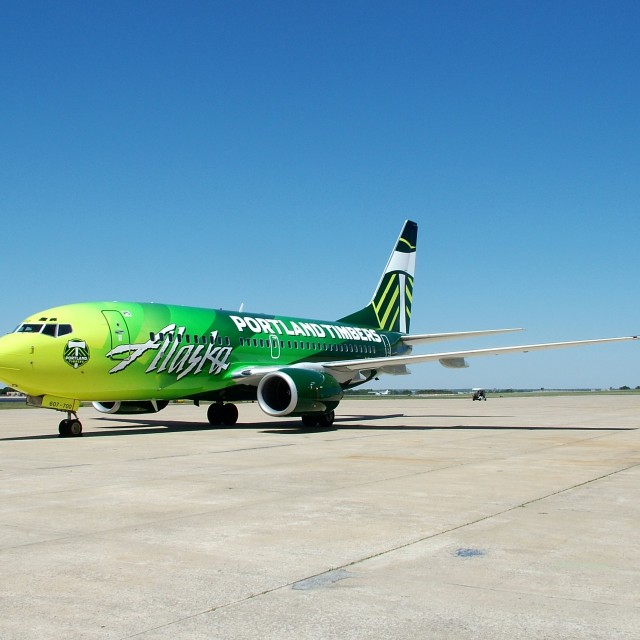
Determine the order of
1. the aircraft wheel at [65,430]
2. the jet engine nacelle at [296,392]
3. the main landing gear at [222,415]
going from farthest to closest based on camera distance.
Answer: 1. the main landing gear at [222,415]
2. the jet engine nacelle at [296,392]
3. the aircraft wheel at [65,430]

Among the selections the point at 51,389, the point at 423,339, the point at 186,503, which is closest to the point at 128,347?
the point at 51,389

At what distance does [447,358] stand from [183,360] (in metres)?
8.11

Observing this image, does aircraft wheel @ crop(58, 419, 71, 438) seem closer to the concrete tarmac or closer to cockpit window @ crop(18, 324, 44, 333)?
cockpit window @ crop(18, 324, 44, 333)

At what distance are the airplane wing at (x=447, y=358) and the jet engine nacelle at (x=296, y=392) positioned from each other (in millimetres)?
1509

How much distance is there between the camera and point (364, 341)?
2962 centimetres

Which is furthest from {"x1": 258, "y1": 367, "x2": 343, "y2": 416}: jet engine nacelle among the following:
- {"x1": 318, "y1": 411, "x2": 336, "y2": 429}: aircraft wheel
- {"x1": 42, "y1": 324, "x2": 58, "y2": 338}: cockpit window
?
{"x1": 42, "y1": 324, "x2": 58, "y2": 338}: cockpit window

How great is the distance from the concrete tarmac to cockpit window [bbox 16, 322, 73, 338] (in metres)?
5.68

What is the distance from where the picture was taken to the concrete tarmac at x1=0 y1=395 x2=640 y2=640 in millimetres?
4219

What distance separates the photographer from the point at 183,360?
67.8 feet

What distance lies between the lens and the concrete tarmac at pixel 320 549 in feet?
13.8

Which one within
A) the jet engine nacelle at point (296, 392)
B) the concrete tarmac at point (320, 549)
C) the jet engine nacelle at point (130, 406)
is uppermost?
the jet engine nacelle at point (296, 392)

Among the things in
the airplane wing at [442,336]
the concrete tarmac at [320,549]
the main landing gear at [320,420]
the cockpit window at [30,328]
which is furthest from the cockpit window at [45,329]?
the airplane wing at [442,336]

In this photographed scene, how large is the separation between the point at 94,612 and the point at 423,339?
2665 cm

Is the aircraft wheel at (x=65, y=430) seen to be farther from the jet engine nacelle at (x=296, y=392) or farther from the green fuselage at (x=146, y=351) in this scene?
the jet engine nacelle at (x=296, y=392)
